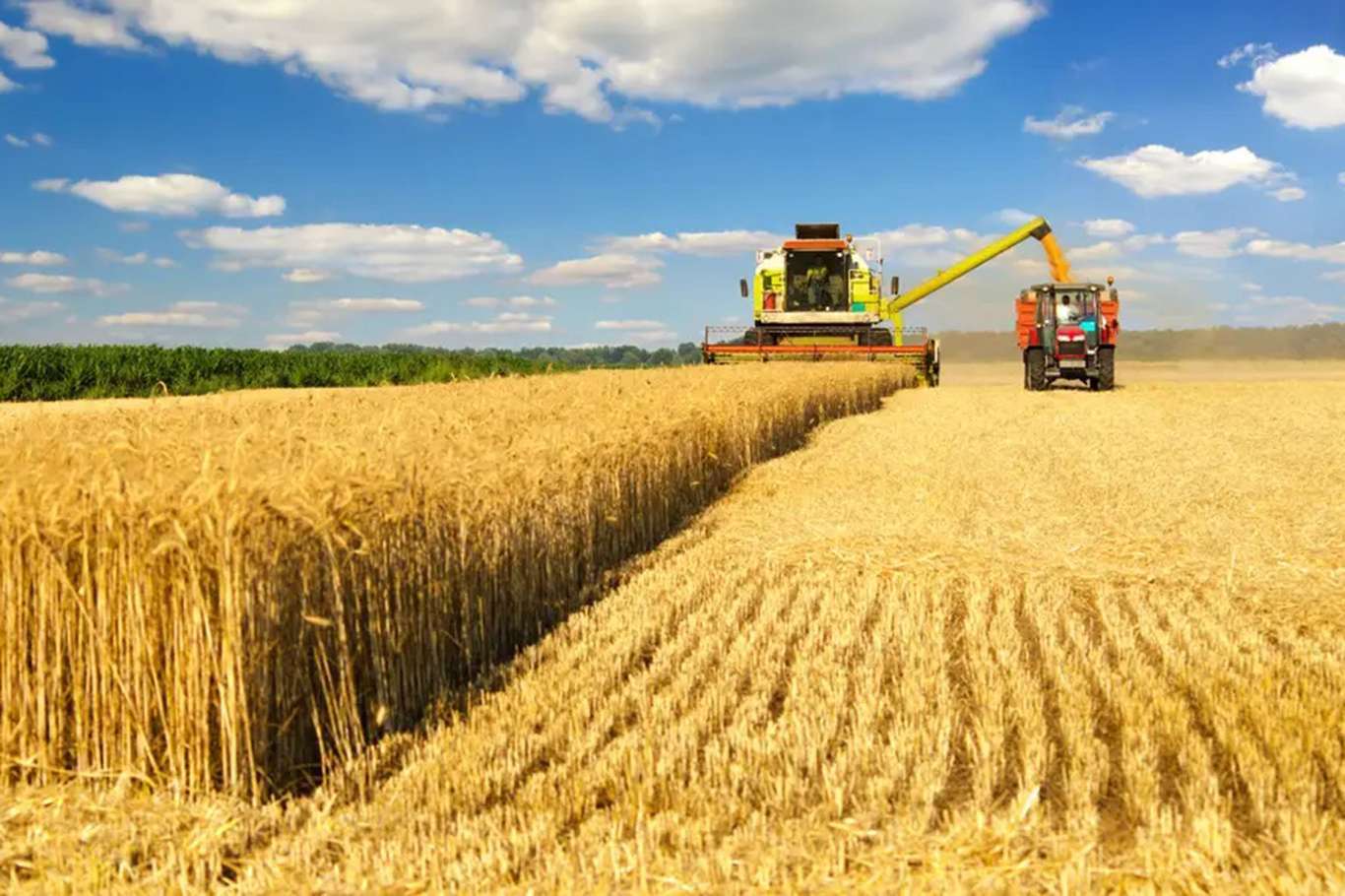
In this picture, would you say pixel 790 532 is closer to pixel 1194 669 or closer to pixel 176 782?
pixel 1194 669

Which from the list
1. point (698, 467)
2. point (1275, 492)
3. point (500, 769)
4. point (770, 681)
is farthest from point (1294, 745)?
point (1275, 492)

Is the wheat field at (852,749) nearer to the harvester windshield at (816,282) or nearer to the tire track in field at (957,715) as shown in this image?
the tire track in field at (957,715)

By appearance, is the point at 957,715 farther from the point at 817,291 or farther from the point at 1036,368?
the point at 817,291

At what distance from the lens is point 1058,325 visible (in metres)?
22.4

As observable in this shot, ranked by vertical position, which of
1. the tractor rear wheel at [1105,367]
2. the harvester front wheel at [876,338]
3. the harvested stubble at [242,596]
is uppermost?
the harvester front wheel at [876,338]

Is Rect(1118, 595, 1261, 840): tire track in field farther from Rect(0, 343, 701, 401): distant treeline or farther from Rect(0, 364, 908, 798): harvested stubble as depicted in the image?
Rect(0, 343, 701, 401): distant treeline

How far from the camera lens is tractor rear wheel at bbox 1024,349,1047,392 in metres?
23.0

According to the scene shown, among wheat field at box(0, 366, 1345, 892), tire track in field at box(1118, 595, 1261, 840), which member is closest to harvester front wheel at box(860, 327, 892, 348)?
wheat field at box(0, 366, 1345, 892)

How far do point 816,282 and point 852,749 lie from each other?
798 inches

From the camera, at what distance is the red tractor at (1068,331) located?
71.9 feet

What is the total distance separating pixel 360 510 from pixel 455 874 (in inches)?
66.9

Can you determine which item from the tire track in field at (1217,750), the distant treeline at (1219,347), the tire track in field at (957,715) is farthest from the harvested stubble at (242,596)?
the distant treeline at (1219,347)

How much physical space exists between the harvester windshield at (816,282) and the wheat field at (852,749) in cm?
1554

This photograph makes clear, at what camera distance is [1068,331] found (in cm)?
2233
